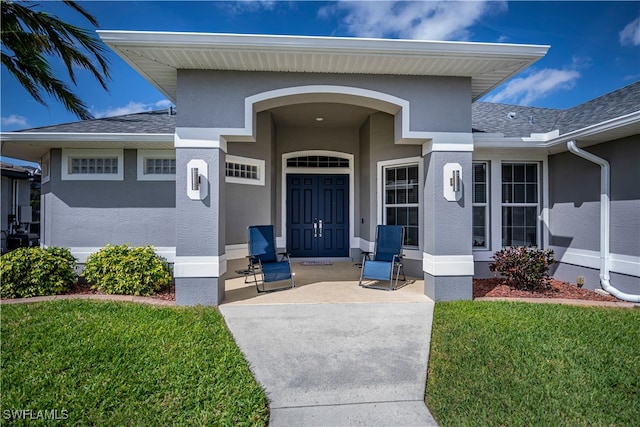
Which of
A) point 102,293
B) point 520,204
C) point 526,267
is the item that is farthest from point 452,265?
point 102,293

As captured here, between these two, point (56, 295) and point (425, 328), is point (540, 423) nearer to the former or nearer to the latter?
point (425, 328)

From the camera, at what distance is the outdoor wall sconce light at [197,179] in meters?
4.84

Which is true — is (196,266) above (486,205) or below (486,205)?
below

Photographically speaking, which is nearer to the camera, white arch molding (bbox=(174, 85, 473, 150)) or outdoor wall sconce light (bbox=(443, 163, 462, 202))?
white arch molding (bbox=(174, 85, 473, 150))

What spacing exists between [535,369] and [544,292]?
3.33m

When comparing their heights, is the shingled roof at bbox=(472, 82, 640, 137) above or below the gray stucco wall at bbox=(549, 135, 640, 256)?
above

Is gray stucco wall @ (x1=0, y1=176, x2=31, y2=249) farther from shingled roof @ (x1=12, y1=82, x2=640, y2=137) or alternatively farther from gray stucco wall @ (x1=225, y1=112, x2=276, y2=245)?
gray stucco wall @ (x1=225, y1=112, x2=276, y2=245)

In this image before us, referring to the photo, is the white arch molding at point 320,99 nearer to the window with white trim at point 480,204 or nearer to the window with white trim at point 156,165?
the window with white trim at point 480,204

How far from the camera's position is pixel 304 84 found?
508cm

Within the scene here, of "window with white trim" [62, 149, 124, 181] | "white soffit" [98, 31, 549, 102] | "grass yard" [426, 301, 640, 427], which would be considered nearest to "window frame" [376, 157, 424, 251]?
"white soffit" [98, 31, 549, 102]

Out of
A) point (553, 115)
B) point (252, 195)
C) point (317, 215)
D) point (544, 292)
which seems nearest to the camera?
point (544, 292)

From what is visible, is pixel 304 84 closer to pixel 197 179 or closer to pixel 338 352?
pixel 197 179

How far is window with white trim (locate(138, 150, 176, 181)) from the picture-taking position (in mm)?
6871

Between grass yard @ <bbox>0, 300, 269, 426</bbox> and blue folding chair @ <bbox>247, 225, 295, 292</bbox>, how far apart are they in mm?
1709
